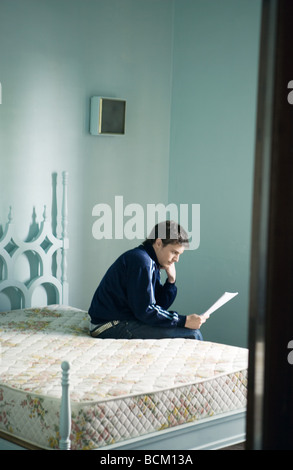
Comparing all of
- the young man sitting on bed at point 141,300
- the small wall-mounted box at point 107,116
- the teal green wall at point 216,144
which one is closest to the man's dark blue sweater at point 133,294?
the young man sitting on bed at point 141,300

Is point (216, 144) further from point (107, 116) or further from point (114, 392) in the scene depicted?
point (114, 392)

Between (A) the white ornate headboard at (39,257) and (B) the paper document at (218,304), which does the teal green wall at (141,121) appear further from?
(B) the paper document at (218,304)

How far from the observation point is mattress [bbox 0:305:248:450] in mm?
2344

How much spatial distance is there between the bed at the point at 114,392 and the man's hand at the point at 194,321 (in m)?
0.08

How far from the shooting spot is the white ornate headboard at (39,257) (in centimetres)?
390

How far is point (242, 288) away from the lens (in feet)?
14.1

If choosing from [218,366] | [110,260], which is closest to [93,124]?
[110,260]

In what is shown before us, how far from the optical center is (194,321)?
340 cm

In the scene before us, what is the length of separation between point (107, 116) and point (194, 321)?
159cm

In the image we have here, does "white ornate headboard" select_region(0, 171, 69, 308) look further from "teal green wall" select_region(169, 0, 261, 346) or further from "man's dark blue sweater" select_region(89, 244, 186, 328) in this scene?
"teal green wall" select_region(169, 0, 261, 346)

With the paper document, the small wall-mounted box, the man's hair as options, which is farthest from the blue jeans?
the small wall-mounted box

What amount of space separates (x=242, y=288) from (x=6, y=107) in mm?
1854

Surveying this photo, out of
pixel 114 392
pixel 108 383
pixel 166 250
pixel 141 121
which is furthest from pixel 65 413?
pixel 141 121

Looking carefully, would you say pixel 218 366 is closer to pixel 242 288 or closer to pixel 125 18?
pixel 242 288
